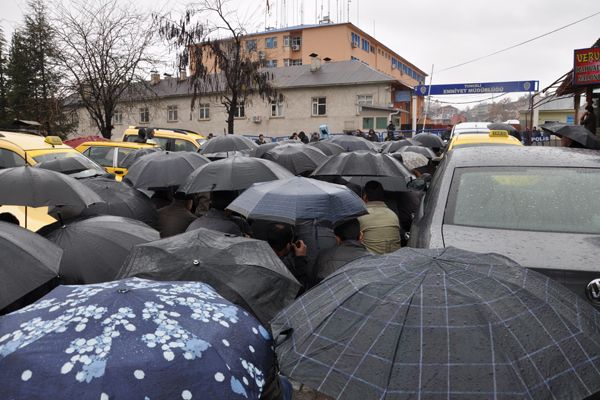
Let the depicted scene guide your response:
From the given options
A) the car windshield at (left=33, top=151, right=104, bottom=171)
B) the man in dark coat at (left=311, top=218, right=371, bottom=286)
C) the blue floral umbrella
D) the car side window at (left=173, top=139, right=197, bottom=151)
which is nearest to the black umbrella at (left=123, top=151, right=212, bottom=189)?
the car windshield at (left=33, top=151, right=104, bottom=171)

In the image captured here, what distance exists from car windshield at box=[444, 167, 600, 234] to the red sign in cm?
1055

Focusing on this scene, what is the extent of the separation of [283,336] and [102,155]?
1147 cm

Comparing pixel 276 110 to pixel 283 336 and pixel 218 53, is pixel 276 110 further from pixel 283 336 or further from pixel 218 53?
pixel 283 336

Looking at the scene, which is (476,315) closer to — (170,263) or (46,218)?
(170,263)

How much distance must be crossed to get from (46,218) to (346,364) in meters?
4.51

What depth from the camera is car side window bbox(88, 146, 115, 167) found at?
12.3m

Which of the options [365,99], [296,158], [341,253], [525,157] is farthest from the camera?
[365,99]

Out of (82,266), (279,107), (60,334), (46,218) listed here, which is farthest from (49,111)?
(60,334)

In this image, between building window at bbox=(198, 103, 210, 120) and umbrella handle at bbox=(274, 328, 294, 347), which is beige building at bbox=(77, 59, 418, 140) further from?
umbrella handle at bbox=(274, 328, 294, 347)

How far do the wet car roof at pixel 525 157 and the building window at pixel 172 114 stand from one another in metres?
44.3

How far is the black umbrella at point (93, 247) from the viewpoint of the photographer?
11.1 feet

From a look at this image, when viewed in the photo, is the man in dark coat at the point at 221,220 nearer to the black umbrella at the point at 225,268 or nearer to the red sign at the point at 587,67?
the black umbrella at the point at 225,268

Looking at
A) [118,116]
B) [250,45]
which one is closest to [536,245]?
[250,45]

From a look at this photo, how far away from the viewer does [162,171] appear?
6520 millimetres
